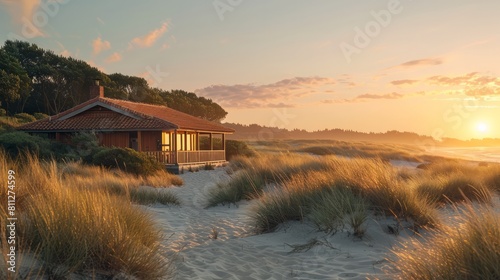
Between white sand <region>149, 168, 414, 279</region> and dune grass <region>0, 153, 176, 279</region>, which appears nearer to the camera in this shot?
dune grass <region>0, 153, 176, 279</region>

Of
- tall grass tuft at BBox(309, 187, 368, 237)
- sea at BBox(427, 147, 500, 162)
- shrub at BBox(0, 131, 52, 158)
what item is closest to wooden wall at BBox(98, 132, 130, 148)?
shrub at BBox(0, 131, 52, 158)

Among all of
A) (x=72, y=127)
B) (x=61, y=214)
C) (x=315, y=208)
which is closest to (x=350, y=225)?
(x=315, y=208)

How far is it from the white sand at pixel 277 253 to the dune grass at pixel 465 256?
1.10 m

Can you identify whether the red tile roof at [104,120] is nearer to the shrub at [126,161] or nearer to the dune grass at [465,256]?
the shrub at [126,161]

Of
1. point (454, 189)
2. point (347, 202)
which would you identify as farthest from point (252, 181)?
point (347, 202)

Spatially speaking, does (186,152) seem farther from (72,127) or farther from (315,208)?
(315,208)

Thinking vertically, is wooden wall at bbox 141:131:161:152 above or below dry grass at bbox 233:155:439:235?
above

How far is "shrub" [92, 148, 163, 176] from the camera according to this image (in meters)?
19.2

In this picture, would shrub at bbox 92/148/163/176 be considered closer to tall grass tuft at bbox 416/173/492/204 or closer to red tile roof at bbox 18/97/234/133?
red tile roof at bbox 18/97/234/133

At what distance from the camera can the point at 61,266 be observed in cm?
418

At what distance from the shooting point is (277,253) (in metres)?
6.87

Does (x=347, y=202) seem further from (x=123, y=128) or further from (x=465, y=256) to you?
(x=123, y=128)

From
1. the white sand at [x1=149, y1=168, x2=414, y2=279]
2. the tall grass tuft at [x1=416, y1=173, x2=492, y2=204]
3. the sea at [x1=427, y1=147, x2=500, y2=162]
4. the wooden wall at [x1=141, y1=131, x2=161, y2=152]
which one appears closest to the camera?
the white sand at [x1=149, y1=168, x2=414, y2=279]

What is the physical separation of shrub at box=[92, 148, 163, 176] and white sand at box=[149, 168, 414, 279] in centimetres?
1059
